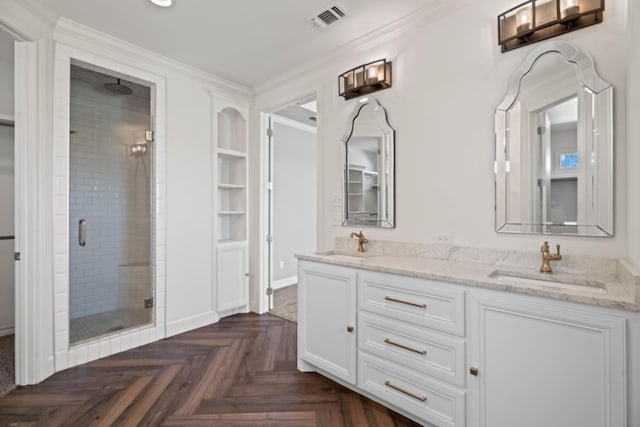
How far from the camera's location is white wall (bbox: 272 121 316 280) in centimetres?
489

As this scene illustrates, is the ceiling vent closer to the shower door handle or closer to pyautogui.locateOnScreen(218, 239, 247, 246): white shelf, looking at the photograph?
pyautogui.locateOnScreen(218, 239, 247, 246): white shelf

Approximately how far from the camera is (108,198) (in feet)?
9.45

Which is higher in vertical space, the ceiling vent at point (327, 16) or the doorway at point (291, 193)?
the ceiling vent at point (327, 16)

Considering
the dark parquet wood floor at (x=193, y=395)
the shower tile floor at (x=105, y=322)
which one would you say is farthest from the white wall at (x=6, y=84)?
the dark parquet wood floor at (x=193, y=395)

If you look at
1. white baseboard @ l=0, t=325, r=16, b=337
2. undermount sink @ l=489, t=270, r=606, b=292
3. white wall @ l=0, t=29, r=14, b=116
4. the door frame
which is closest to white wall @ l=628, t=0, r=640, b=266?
undermount sink @ l=489, t=270, r=606, b=292

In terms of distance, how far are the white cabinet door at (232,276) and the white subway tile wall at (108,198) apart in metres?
0.72

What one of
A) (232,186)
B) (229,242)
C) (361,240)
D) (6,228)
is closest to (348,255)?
(361,240)

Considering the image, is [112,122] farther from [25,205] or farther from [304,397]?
[304,397]

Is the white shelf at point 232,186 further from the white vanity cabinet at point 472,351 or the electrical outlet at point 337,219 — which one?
the white vanity cabinet at point 472,351

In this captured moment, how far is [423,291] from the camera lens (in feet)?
5.75

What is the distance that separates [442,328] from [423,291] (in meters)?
0.21

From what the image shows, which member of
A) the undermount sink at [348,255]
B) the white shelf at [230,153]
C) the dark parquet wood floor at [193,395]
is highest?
the white shelf at [230,153]

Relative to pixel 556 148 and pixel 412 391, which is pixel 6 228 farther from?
pixel 556 148

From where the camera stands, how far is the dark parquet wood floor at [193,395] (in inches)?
74.0
